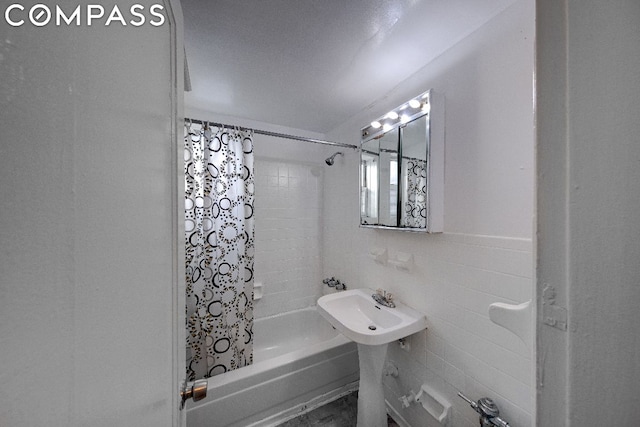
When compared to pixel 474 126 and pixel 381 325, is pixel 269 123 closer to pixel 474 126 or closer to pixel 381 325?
pixel 474 126

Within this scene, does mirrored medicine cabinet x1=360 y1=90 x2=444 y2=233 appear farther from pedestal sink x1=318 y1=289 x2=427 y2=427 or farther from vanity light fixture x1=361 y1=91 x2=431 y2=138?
pedestal sink x1=318 y1=289 x2=427 y2=427

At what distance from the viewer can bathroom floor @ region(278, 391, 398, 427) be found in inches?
60.2

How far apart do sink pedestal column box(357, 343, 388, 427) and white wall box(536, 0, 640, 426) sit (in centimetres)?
120

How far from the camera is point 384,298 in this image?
1560mm

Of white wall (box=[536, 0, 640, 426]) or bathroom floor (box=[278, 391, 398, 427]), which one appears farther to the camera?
bathroom floor (box=[278, 391, 398, 427])

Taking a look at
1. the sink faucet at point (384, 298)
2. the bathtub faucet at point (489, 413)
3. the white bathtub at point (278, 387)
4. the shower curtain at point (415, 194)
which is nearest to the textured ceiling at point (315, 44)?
the shower curtain at point (415, 194)

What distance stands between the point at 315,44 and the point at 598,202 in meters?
1.29

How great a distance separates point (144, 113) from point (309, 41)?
1049 millimetres

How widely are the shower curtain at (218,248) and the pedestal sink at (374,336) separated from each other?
0.66 m

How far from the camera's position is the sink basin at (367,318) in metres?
1.19

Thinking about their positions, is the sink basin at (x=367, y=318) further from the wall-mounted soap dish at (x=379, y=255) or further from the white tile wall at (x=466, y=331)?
the wall-mounted soap dish at (x=379, y=255)

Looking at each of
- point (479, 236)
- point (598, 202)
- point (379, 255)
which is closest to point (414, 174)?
point (479, 236)

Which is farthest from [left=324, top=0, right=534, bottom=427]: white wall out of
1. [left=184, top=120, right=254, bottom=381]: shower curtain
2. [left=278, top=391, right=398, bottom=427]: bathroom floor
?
[left=184, top=120, right=254, bottom=381]: shower curtain

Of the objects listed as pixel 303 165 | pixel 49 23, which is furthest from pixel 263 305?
pixel 49 23
